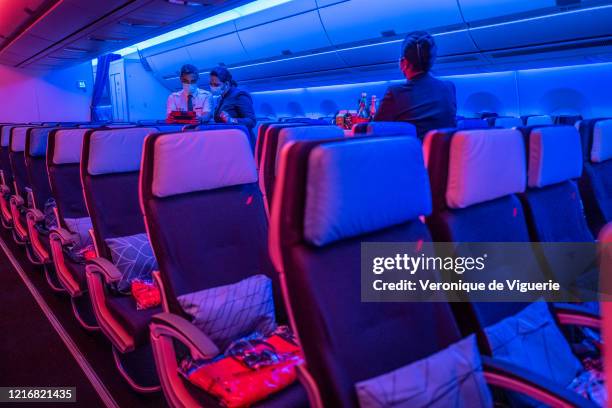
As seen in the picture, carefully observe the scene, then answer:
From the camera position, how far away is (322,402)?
4.32 feet

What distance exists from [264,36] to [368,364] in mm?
8049

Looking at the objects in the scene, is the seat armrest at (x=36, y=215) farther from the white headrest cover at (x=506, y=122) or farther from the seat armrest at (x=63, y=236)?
the white headrest cover at (x=506, y=122)

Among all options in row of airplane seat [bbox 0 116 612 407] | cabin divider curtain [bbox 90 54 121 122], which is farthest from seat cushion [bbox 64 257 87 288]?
cabin divider curtain [bbox 90 54 121 122]

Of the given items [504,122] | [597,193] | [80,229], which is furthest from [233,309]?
[504,122]

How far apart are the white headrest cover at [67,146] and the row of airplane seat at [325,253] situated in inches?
23.4

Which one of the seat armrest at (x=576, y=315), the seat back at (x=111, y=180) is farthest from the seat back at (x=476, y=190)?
the seat back at (x=111, y=180)

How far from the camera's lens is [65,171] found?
333 centimetres

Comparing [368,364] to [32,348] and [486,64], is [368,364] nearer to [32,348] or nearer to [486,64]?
[32,348]

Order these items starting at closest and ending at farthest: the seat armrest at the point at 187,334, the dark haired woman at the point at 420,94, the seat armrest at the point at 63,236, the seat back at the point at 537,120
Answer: the seat armrest at the point at 187,334 < the dark haired woman at the point at 420,94 < the seat armrest at the point at 63,236 < the seat back at the point at 537,120

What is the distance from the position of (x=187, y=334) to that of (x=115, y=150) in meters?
1.52

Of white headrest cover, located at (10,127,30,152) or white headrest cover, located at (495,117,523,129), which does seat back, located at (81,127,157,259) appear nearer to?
white headrest cover, located at (10,127,30,152)

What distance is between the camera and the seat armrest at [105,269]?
7.82 ft

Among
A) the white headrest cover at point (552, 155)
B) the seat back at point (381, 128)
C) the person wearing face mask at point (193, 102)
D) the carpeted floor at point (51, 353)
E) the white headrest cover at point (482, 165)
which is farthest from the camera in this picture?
Answer: the person wearing face mask at point (193, 102)

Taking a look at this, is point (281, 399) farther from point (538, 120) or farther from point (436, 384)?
point (538, 120)
